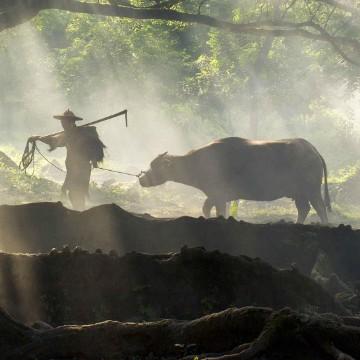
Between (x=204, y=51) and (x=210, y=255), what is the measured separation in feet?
104

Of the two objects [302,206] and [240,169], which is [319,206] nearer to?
[302,206]

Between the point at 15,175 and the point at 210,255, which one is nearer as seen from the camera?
the point at 210,255

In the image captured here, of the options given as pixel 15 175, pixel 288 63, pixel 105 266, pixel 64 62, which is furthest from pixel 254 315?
pixel 64 62

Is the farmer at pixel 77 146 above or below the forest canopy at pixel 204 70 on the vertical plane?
above

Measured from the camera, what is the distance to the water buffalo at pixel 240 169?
52.0 feet

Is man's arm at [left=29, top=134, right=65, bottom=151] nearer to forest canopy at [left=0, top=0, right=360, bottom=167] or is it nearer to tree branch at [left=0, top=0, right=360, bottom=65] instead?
tree branch at [left=0, top=0, right=360, bottom=65]

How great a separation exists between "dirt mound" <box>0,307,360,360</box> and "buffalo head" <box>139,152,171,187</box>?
12.1 meters

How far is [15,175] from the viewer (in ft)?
70.7

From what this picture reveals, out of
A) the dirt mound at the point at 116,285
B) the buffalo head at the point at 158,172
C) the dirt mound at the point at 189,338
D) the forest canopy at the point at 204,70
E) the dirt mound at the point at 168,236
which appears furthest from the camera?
the forest canopy at the point at 204,70

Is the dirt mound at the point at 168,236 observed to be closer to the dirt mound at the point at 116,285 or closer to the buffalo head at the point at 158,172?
the dirt mound at the point at 116,285

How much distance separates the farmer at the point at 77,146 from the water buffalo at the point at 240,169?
336 centimetres

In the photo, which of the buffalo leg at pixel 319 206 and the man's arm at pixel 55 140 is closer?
the man's arm at pixel 55 140

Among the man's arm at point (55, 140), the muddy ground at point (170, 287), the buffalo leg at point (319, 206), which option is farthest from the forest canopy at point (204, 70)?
the muddy ground at point (170, 287)

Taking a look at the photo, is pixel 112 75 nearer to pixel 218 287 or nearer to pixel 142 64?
pixel 142 64
